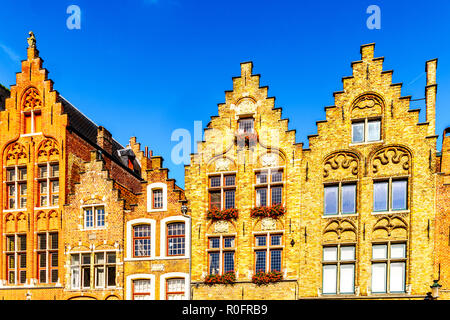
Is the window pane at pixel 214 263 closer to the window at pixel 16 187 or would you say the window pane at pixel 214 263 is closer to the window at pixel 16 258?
Answer: the window at pixel 16 258

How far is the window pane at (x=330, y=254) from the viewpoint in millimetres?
17281

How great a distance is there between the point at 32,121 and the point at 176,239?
998cm

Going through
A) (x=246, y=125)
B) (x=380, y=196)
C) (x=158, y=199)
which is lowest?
(x=158, y=199)

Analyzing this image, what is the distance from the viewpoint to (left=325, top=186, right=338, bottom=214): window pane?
17500 mm

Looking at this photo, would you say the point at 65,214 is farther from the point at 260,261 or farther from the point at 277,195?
the point at 277,195

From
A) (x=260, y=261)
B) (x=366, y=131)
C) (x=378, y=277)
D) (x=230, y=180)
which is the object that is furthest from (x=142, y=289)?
(x=366, y=131)

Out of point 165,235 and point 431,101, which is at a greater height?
point 431,101

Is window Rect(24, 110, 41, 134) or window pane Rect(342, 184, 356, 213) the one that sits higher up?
window Rect(24, 110, 41, 134)

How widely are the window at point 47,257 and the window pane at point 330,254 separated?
42.2 ft

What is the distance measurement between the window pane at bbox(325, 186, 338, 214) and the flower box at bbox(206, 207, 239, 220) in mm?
3954

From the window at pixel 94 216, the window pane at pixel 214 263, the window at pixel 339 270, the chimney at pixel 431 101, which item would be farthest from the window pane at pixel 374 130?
the window at pixel 94 216

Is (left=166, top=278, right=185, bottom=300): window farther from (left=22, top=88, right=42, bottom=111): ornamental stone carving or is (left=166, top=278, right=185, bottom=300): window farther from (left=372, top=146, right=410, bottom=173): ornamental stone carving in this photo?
(left=22, top=88, right=42, bottom=111): ornamental stone carving

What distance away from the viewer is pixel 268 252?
1783 centimetres

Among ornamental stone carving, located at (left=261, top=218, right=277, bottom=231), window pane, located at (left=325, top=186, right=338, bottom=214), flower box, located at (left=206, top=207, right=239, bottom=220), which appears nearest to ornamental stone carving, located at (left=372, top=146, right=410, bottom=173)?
window pane, located at (left=325, top=186, right=338, bottom=214)
